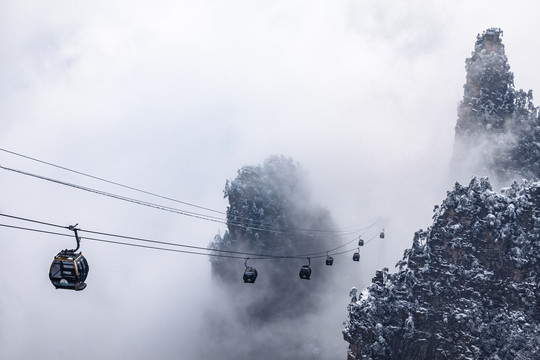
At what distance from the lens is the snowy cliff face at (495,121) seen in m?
64.4

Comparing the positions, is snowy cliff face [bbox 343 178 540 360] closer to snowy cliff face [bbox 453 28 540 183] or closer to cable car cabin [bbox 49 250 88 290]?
snowy cliff face [bbox 453 28 540 183]

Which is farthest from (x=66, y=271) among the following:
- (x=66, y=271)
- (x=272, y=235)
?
(x=272, y=235)

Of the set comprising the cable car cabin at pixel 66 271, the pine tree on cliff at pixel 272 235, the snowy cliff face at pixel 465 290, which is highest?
the pine tree on cliff at pixel 272 235

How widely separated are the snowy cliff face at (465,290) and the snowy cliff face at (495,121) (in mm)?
18226

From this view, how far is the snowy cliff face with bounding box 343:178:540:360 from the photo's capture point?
4462cm

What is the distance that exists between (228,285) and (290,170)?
26852 millimetres

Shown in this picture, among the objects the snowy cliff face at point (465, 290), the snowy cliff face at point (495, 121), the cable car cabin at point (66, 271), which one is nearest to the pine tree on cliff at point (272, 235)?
the snowy cliff face at point (495, 121)

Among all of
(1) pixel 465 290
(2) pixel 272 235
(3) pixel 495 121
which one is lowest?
(1) pixel 465 290

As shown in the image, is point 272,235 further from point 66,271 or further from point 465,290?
point 66,271

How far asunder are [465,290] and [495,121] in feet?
104

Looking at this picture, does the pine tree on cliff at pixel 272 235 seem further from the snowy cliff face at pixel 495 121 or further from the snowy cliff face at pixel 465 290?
the snowy cliff face at pixel 465 290

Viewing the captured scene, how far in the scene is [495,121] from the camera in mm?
66688

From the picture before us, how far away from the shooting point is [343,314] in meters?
88.2

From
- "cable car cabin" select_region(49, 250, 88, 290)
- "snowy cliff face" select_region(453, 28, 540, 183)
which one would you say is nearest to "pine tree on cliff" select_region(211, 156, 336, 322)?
"snowy cliff face" select_region(453, 28, 540, 183)
